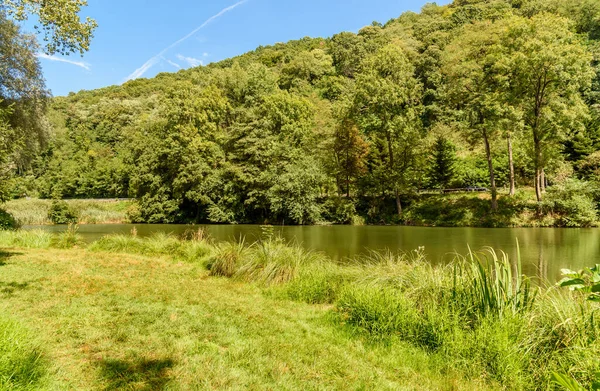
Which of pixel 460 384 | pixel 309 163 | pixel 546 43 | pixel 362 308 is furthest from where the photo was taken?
pixel 309 163

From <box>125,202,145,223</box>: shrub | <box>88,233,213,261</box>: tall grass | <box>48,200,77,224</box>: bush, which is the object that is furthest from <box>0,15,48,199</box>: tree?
<box>48,200,77,224</box>: bush

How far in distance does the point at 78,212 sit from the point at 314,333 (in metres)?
37.2

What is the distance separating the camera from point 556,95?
22.5 m

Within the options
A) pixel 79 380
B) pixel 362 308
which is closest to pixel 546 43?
pixel 362 308

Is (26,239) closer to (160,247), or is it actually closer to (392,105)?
(160,247)

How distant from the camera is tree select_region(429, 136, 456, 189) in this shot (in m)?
29.3

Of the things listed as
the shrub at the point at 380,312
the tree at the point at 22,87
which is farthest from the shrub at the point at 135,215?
the shrub at the point at 380,312

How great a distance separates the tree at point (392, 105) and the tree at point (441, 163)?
2783mm

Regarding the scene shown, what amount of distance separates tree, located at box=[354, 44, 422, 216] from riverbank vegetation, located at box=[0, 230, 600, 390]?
2250cm

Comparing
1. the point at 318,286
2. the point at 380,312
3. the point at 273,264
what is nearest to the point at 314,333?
the point at 380,312

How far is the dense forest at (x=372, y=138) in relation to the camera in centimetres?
2103

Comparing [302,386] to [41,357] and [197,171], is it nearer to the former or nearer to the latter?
[41,357]

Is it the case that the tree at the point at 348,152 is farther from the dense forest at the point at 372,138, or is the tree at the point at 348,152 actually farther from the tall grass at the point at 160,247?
the tall grass at the point at 160,247

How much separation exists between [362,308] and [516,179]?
31.9m
